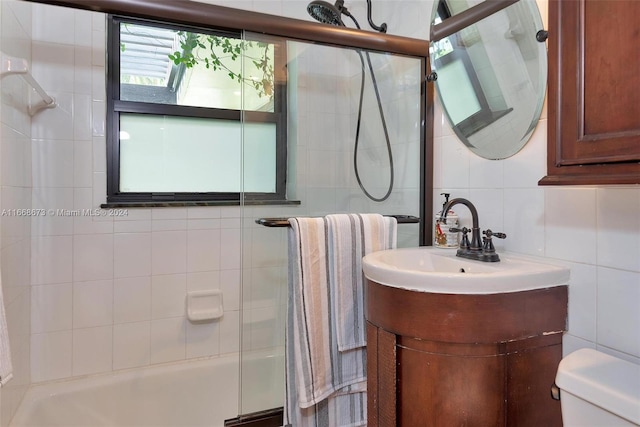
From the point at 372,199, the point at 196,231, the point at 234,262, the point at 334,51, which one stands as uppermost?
the point at 334,51

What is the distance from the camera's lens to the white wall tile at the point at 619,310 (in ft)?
3.21

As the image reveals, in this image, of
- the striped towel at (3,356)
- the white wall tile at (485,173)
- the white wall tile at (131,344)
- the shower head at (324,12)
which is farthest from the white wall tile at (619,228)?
the white wall tile at (131,344)

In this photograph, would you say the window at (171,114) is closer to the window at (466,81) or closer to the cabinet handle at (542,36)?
the window at (466,81)

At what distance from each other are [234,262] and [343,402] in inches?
40.3

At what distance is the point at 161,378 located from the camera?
1.92m

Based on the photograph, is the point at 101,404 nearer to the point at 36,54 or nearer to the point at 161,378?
the point at 161,378

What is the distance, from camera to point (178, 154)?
208cm

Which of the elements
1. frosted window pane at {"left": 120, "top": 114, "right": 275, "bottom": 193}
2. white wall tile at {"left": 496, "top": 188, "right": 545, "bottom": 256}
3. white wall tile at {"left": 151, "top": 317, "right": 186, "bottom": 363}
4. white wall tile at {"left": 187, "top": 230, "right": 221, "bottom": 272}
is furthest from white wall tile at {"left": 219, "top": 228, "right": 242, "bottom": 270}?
white wall tile at {"left": 496, "top": 188, "right": 545, "bottom": 256}

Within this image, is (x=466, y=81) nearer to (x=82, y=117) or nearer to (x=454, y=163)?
(x=454, y=163)

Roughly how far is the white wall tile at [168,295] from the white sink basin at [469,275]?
1181mm

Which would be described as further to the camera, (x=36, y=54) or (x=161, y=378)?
(x=161, y=378)

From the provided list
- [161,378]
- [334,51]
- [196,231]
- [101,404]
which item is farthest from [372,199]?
[101,404]

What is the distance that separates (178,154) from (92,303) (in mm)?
869

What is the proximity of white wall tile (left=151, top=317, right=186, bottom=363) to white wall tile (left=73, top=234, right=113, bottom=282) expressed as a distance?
1.19 feet
